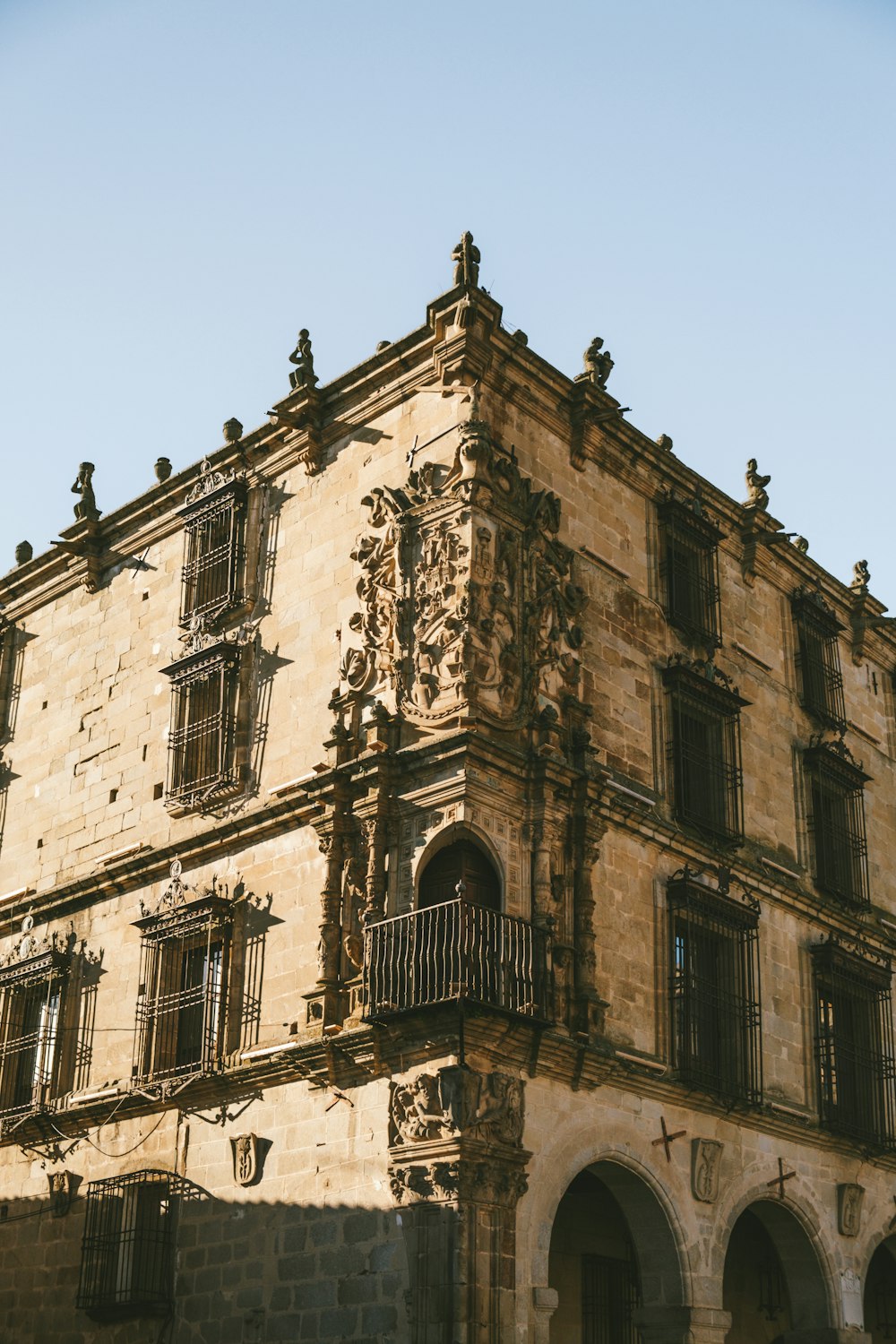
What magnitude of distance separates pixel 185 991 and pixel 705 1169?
7594 mm

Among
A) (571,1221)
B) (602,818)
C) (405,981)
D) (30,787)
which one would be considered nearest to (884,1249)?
(571,1221)

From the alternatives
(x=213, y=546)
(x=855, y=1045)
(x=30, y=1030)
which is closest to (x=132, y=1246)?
(x=30, y=1030)

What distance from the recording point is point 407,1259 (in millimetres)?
19250

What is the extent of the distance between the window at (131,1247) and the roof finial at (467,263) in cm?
1297

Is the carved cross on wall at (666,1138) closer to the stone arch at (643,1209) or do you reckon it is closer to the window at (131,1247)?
the stone arch at (643,1209)

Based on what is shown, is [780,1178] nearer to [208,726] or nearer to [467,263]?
[208,726]

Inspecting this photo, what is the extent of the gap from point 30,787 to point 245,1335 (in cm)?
1138

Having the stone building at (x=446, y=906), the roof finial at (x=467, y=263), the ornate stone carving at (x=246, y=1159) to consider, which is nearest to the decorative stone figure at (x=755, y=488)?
the stone building at (x=446, y=906)

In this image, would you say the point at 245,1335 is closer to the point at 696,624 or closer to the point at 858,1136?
the point at 858,1136

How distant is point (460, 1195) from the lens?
19.0m

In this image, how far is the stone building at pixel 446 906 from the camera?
2044 centimetres

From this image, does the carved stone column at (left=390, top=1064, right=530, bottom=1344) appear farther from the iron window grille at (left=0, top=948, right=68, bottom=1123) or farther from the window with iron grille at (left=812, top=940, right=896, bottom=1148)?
the iron window grille at (left=0, top=948, right=68, bottom=1123)

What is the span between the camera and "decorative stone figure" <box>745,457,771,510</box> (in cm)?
2883

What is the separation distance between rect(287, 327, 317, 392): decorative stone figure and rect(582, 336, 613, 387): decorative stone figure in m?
4.17
